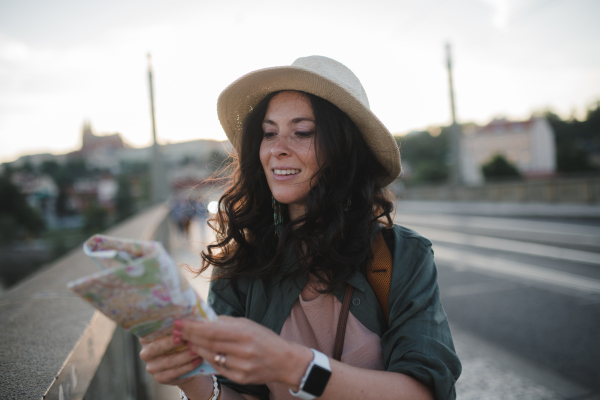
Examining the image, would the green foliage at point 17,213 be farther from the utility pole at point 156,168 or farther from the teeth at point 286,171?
the teeth at point 286,171

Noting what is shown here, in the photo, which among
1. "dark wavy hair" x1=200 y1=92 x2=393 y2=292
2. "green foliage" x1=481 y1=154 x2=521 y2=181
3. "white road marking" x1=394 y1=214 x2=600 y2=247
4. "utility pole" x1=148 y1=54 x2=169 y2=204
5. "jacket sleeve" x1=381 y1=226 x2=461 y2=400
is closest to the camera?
"jacket sleeve" x1=381 y1=226 x2=461 y2=400

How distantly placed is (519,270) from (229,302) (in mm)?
7429

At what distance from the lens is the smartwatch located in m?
1.13

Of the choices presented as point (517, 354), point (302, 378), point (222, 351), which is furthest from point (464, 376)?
point (222, 351)

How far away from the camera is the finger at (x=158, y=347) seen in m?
1.04

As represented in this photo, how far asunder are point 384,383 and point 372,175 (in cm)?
98

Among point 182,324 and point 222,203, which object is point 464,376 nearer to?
point 222,203

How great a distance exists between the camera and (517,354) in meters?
4.18

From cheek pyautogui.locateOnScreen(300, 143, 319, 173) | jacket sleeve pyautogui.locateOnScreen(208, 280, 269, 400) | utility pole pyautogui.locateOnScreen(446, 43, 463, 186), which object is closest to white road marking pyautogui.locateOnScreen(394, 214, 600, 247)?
utility pole pyautogui.locateOnScreen(446, 43, 463, 186)

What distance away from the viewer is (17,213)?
38.4 m

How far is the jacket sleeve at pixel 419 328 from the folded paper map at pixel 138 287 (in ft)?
2.24

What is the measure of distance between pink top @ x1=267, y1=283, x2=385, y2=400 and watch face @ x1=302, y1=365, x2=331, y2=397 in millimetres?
315

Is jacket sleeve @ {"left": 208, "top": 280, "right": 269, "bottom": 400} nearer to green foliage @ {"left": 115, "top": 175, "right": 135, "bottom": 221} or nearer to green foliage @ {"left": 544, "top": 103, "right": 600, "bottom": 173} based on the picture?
green foliage @ {"left": 115, "top": 175, "right": 135, "bottom": 221}

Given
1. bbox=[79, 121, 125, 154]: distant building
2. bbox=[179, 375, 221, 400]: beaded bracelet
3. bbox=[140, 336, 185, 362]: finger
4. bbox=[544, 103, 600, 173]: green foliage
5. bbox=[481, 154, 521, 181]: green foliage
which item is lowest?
bbox=[179, 375, 221, 400]: beaded bracelet
